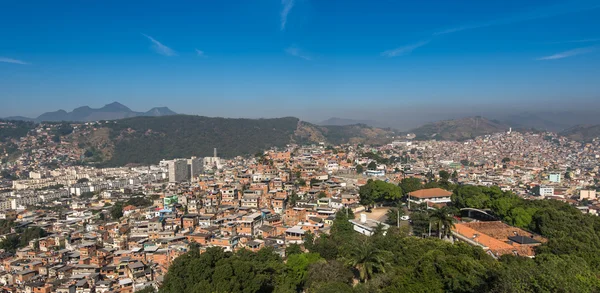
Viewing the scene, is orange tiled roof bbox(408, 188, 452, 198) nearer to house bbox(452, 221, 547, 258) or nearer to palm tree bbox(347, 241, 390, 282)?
house bbox(452, 221, 547, 258)

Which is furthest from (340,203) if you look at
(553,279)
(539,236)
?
(553,279)

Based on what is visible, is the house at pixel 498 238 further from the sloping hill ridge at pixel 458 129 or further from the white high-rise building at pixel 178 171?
the sloping hill ridge at pixel 458 129

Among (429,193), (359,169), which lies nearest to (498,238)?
(429,193)

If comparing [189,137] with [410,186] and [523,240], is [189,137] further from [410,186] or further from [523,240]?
[523,240]

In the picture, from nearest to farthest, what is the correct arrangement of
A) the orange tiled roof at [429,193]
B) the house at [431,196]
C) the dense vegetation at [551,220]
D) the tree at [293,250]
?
the dense vegetation at [551,220] → the tree at [293,250] → the house at [431,196] → the orange tiled roof at [429,193]

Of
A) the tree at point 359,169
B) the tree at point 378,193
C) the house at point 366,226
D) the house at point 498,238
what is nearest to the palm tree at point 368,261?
the house at point 498,238
